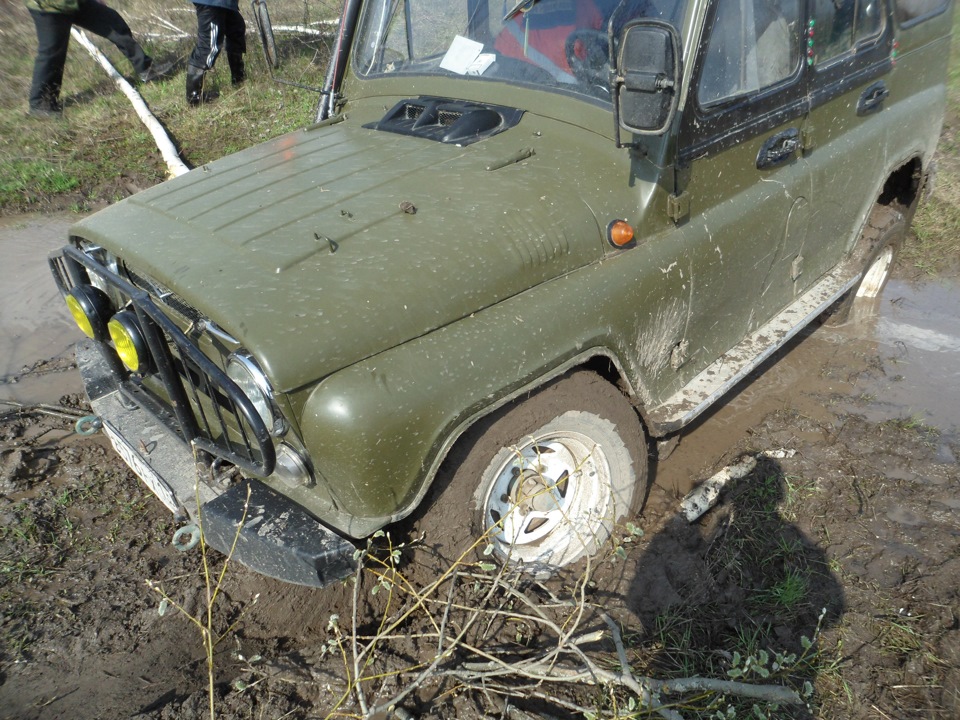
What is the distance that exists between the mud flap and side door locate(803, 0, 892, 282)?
2.57m

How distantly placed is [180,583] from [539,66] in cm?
246

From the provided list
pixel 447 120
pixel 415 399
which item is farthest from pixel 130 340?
pixel 447 120

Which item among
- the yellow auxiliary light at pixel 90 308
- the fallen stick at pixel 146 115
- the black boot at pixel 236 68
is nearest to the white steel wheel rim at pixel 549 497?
the yellow auxiliary light at pixel 90 308

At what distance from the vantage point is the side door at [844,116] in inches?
118

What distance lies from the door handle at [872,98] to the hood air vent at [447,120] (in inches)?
67.7

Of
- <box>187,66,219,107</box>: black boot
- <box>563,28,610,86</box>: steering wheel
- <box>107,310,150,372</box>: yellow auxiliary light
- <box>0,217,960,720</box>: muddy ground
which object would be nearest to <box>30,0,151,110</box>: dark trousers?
<box>187,66,219,107</box>: black boot

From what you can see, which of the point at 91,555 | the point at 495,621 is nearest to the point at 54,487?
the point at 91,555

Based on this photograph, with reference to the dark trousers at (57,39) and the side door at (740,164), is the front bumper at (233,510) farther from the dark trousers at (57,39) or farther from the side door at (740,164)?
the dark trousers at (57,39)

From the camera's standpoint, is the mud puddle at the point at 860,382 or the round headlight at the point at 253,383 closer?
the round headlight at the point at 253,383

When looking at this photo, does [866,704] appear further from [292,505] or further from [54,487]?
[54,487]

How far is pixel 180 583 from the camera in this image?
273 cm

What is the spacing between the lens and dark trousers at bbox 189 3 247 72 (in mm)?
6695

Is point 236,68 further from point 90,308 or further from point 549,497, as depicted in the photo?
point 549,497

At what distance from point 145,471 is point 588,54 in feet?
7.22
